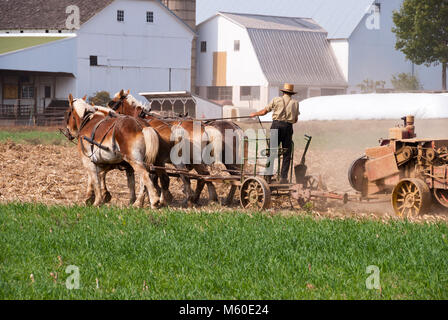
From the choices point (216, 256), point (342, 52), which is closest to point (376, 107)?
point (342, 52)

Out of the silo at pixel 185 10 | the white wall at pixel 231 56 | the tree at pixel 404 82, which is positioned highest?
the silo at pixel 185 10

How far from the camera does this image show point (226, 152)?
14.7 metres

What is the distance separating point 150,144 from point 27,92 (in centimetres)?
3743

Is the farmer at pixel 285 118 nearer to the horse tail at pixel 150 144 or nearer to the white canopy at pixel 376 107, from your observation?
the horse tail at pixel 150 144

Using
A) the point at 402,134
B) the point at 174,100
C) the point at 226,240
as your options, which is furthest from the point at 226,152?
the point at 174,100

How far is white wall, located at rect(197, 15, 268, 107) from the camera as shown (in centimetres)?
5166

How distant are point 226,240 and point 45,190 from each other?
7.40 m

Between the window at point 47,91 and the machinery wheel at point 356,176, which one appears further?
the window at point 47,91

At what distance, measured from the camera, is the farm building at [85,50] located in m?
46.2

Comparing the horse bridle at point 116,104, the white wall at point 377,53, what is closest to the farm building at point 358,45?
the white wall at point 377,53

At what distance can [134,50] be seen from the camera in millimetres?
50562

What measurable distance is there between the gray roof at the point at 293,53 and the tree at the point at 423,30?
525 cm

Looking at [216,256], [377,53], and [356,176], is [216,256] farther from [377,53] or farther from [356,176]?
[377,53]
